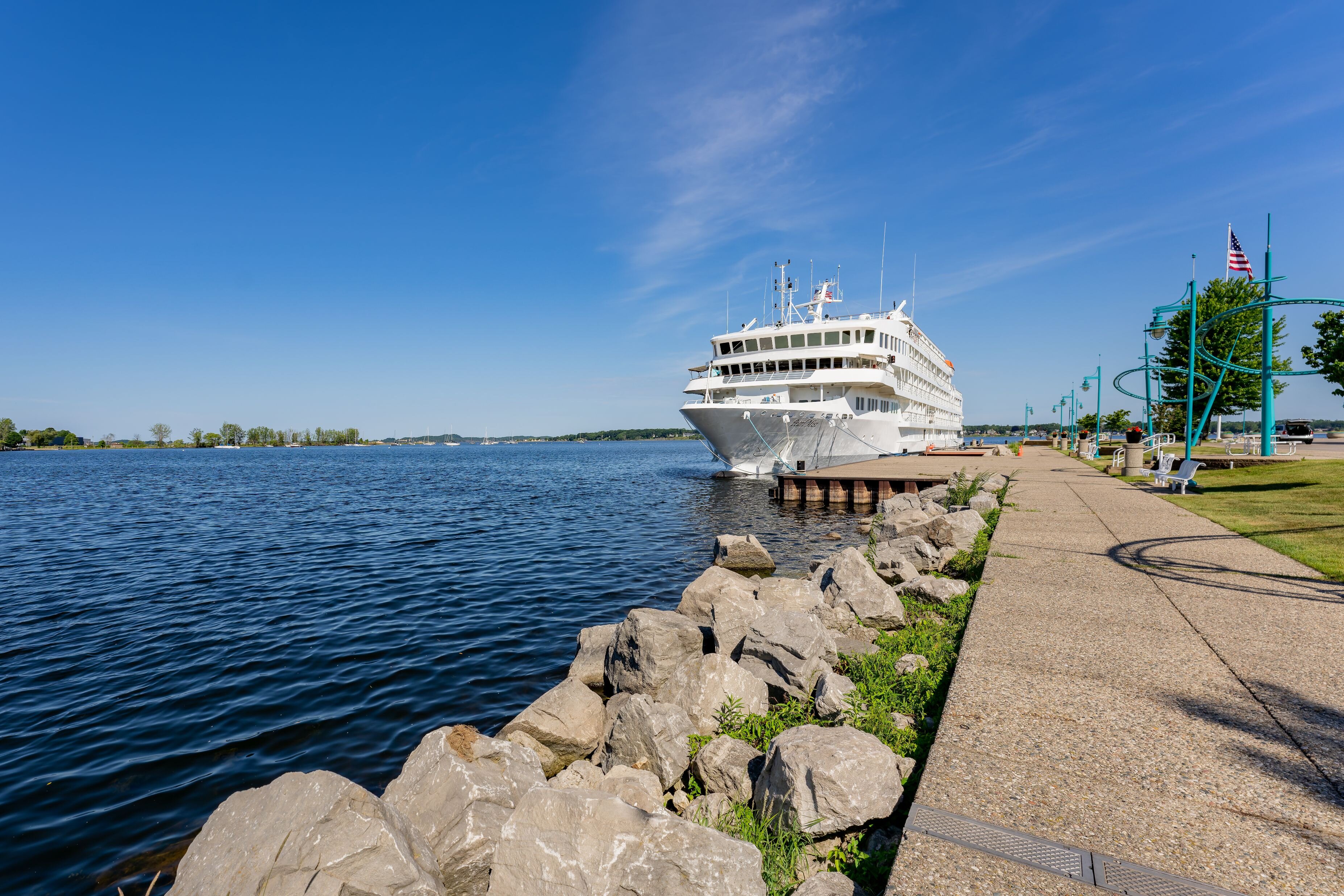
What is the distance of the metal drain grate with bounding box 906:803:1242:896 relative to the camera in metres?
2.52

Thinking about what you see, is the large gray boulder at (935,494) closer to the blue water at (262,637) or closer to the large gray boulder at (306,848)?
the blue water at (262,637)

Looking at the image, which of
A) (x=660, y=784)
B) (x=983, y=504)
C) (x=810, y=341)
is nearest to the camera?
(x=660, y=784)

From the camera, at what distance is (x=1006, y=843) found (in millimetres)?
2830

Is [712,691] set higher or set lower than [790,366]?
lower

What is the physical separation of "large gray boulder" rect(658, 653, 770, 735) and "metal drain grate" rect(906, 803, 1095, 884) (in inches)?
104

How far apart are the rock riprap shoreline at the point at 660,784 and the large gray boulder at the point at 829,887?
0.04ft

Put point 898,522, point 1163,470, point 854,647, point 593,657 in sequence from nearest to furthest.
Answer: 1. point 854,647
2. point 593,657
3. point 898,522
4. point 1163,470

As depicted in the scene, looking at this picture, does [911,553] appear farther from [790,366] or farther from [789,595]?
[790,366]

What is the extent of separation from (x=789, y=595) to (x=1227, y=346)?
42.2 metres

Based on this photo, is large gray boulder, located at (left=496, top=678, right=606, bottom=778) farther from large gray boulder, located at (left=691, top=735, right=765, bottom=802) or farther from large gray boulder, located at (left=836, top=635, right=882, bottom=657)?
large gray boulder, located at (left=836, top=635, right=882, bottom=657)

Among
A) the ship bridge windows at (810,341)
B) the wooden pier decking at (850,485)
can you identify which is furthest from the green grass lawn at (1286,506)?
the ship bridge windows at (810,341)

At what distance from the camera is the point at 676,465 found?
64250 millimetres

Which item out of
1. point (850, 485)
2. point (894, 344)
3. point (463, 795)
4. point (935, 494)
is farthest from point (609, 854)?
point (894, 344)

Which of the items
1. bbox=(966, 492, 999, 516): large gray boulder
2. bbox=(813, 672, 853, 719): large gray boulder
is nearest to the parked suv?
bbox=(966, 492, 999, 516): large gray boulder
